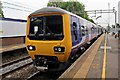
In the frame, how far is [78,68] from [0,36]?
43.4 feet

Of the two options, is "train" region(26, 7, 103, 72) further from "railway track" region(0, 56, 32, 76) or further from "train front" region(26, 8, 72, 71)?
"railway track" region(0, 56, 32, 76)

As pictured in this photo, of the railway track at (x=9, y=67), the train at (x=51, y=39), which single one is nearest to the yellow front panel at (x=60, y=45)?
the train at (x=51, y=39)

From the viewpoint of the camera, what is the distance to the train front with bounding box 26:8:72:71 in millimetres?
7980

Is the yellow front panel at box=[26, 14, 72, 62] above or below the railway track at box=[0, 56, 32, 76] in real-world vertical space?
above

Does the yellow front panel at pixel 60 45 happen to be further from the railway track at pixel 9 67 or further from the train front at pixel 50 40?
the railway track at pixel 9 67

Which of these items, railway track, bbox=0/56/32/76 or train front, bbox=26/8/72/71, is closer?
train front, bbox=26/8/72/71

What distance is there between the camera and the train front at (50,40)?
7980 mm

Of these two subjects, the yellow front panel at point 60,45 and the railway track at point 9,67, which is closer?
the yellow front panel at point 60,45

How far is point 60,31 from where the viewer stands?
816cm

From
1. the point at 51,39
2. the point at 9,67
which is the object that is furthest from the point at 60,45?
the point at 9,67

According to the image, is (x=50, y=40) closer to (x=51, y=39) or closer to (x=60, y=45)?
(x=51, y=39)

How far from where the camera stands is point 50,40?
810 cm

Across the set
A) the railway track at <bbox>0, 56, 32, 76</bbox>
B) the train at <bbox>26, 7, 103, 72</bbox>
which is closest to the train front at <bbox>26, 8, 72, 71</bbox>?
the train at <bbox>26, 7, 103, 72</bbox>

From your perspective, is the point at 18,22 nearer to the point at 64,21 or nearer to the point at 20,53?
the point at 20,53
